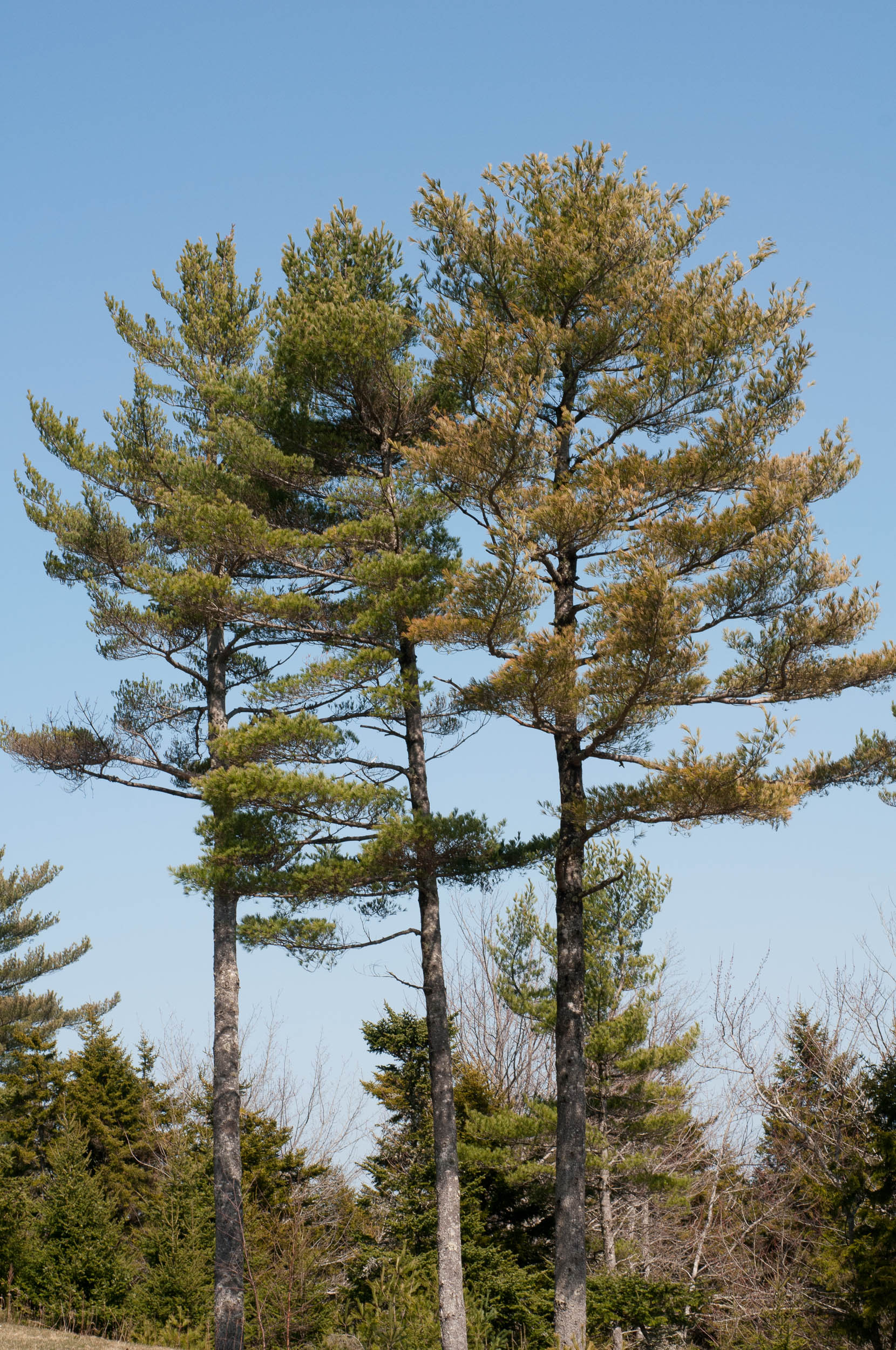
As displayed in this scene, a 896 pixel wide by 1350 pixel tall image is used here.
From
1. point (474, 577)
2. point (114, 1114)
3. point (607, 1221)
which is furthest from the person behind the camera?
point (114, 1114)

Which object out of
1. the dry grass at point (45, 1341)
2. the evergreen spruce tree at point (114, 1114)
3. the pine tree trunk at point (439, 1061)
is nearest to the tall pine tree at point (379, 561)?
the pine tree trunk at point (439, 1061)

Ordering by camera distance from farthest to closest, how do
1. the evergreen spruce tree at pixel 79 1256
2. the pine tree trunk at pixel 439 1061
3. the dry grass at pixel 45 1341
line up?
the evergreen spruce tree at pixel 79 1256 < the dry grass at pixel 45 1341 < the pine tree trunk at pixel 439 1061

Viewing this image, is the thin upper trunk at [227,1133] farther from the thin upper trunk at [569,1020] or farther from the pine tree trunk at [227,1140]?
the thin upper trunk at [569,1020]

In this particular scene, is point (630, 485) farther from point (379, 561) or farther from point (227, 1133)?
point (227, 1133)

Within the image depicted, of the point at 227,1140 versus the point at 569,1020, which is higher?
the point at 569,1020

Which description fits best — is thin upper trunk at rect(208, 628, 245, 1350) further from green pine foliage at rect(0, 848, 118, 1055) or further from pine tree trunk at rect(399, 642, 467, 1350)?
green pine foliage at rect(0, 848, 118, 1055)

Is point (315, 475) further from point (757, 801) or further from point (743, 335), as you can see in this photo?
point (757, 801)

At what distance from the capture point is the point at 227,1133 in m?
12.6

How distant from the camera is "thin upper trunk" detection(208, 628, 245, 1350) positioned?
1200cm

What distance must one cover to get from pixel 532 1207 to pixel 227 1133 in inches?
182

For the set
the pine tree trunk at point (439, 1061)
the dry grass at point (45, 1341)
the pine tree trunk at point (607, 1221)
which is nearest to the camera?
the pine tree trunk at point (439, 1061)

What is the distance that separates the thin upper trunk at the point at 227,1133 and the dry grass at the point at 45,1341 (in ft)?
3.26

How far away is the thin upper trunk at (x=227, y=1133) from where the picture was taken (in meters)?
12.0

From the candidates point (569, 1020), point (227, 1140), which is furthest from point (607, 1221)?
point (569, 1020)
